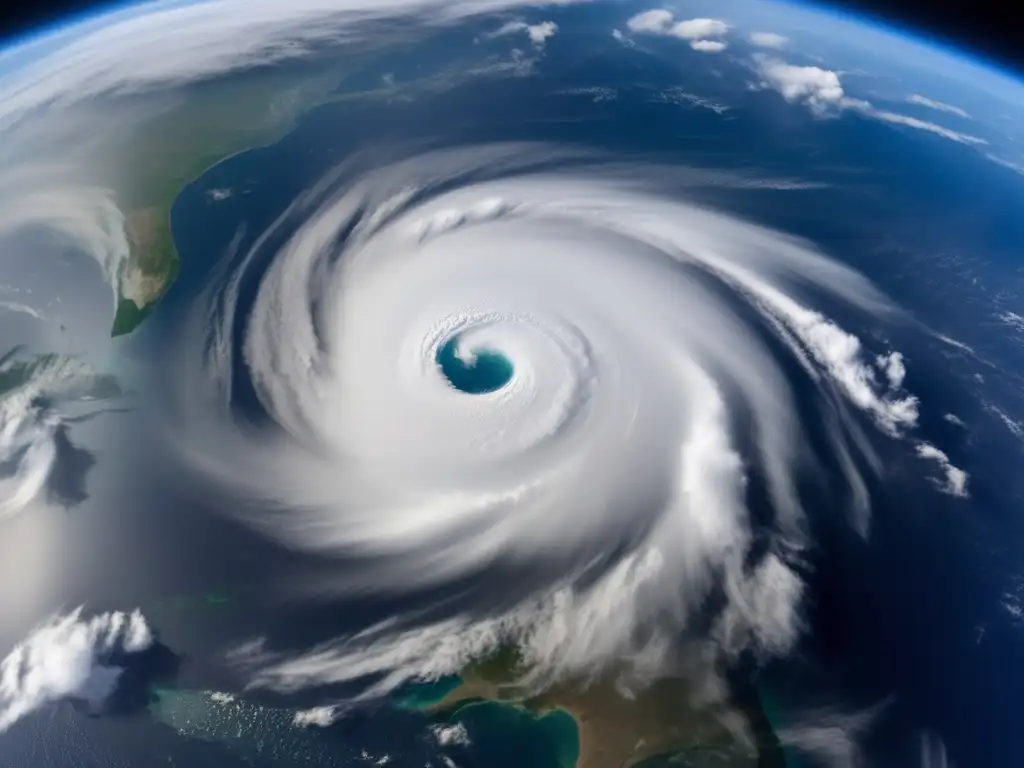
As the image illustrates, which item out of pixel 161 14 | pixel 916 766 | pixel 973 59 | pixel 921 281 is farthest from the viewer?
pixel 161 14

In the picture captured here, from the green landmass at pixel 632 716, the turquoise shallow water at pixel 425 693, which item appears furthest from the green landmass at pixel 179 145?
the green landmass at pixel 632 716

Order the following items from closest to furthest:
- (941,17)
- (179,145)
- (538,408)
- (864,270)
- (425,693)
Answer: (425,693), (538,408), (864,270), (179,145), (941,17)

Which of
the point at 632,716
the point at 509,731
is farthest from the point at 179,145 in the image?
the point at 632,716

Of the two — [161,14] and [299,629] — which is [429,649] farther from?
[161,14]

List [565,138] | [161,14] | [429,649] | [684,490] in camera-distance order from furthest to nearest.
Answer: [161,14] < [565,138] < [684,490] < [429,649]

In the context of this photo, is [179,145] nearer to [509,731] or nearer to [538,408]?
[538,408]

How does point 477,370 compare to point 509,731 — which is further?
point 477,370

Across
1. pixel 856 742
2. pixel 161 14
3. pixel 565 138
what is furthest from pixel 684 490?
pixel 161 14
